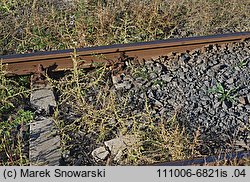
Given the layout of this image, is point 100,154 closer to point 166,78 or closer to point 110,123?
point 110,123

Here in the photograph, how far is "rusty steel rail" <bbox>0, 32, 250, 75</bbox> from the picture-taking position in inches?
209

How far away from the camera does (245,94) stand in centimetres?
511

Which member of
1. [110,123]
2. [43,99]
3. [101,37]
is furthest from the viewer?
[101,37]

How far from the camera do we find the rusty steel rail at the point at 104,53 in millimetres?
5309

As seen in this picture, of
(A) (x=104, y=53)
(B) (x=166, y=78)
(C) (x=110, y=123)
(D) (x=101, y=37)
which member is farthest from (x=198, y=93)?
(D) (x=101, y=37)

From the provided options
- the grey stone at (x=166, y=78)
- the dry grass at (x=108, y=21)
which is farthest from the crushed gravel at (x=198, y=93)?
the dry grass at (x=108, y=21)

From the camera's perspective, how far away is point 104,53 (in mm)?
5484

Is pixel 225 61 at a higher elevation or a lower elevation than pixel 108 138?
higher

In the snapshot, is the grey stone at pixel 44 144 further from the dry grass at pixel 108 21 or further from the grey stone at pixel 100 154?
the dry grass at pixel 108 21

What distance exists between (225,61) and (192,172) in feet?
6.93

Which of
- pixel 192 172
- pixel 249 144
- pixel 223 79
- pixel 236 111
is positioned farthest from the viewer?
pixel 223 79

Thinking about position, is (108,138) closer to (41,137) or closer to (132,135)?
(132,135)

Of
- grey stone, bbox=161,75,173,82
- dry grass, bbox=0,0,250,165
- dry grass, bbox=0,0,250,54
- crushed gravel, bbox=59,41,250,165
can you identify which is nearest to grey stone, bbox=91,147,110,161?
crushed gravel, bbox=59,41,250,165

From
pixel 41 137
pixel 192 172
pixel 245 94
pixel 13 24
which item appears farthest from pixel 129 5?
pixel 192 172
